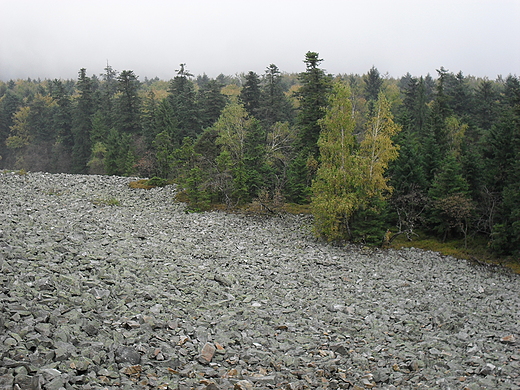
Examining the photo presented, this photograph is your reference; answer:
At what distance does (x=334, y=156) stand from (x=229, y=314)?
50.0 feet

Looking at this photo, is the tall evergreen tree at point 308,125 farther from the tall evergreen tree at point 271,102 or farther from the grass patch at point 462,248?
the tall evergreen tree at point 271,102

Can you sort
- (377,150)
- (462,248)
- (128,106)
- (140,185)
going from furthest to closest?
(128,106) → (140,185) → (462,248) → (377,150)

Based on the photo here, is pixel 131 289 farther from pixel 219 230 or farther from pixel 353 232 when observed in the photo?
pixel 353 232

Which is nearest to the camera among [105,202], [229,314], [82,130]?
[229,314]

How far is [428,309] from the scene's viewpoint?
15.1 metres

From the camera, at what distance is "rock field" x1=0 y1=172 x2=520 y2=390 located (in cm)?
848

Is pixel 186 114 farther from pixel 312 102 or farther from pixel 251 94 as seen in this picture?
pixel 312 102

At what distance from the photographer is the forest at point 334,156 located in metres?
24.5

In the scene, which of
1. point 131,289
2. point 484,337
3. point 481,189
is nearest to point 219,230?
point 131,289

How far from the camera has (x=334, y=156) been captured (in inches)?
975

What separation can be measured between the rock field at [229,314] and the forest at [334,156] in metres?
4.70

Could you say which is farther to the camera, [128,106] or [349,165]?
[128,106]

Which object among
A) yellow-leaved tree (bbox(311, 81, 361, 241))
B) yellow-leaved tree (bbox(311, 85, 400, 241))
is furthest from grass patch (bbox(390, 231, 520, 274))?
yellow-leaved tree (bbox(311, 81, 361, 241))

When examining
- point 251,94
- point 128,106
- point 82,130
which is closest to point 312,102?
point 251,94
